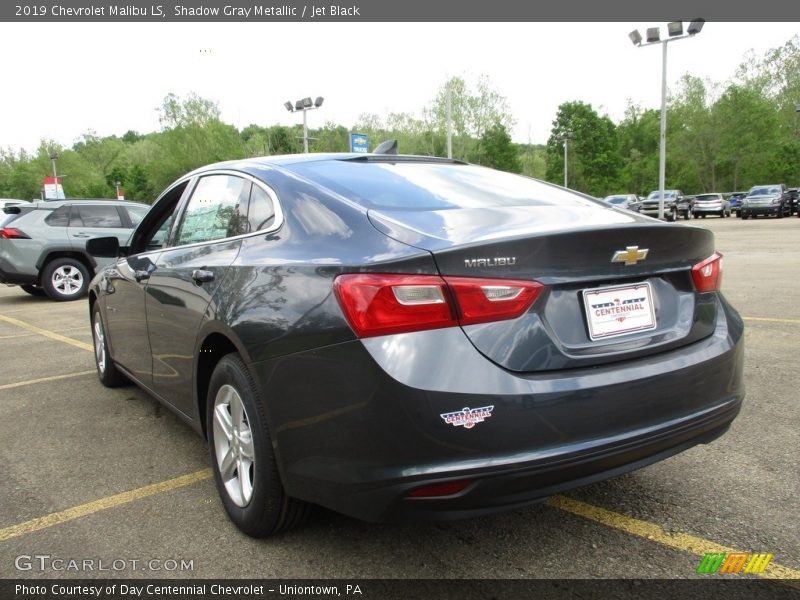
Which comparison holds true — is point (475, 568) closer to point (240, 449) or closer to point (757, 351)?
point (240, 449)

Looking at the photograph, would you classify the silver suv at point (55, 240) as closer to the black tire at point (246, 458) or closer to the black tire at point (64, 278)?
the black tire at point (64, 278)

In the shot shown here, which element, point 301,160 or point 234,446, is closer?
point 234,446

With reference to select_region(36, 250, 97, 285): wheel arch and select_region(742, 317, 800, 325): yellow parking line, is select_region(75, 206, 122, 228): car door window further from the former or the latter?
select_region(742, 317, 800, 325): yellow parking line

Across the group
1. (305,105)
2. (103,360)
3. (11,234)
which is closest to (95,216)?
(11,234)

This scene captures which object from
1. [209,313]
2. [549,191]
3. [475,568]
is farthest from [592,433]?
[209,313]

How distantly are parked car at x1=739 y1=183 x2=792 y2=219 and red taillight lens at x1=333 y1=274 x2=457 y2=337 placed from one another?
3825cm

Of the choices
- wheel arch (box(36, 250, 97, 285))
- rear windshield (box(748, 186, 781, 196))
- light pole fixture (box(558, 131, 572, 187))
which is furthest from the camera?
light pole fixture (box(558, 131, 572, 187))

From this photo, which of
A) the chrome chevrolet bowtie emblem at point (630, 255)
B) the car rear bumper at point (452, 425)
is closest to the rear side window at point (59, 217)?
the car rear bumper at point (452, 425)

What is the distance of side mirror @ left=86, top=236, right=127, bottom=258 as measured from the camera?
13.8 ft

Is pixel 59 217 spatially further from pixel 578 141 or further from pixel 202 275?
pixel 578 141

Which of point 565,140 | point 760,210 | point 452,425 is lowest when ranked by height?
point 760,210

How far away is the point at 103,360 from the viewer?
4.89 m

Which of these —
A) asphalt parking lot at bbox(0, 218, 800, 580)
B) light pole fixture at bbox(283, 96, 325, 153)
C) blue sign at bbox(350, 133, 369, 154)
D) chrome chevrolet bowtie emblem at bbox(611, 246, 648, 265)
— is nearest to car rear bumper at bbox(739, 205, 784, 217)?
blue sign at bbox(350, 133, 369, 154)

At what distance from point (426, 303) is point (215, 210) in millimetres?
1677
